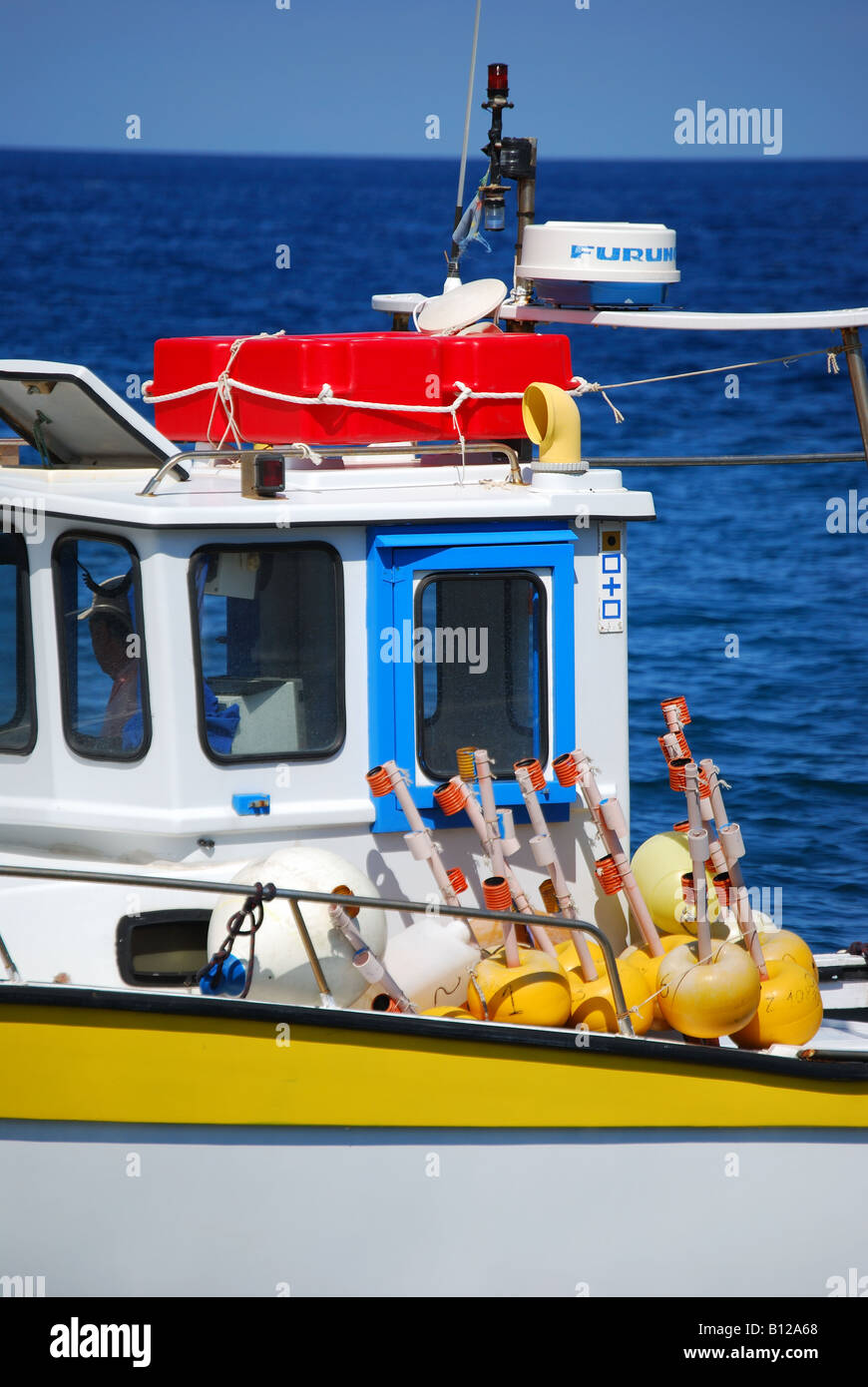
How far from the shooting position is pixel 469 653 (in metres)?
5.89

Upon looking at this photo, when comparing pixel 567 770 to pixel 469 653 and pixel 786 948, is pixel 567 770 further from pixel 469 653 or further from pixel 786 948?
pixel 786 948

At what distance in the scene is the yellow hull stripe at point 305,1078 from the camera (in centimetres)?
508

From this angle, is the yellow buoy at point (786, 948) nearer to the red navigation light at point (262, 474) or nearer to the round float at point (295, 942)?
the round float at point (295, 942)

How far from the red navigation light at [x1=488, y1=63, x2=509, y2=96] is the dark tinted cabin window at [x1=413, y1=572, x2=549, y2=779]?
2.11 meters

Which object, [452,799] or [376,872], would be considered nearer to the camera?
[452,799]

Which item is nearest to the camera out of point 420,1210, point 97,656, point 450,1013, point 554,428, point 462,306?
point 420,1210

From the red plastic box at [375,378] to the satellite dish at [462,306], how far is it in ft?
0.79

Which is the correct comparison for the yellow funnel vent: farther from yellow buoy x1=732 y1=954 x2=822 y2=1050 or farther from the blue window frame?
yellow buoy x1=732 y1=954 x2=822 y2=1050

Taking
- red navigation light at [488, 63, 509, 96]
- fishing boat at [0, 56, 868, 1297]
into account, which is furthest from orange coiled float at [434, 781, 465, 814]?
A: red navigation light at [488, 63, 509, 96]

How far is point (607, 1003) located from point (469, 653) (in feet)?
4.25

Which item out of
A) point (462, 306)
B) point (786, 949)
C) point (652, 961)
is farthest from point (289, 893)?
point (462, 306)

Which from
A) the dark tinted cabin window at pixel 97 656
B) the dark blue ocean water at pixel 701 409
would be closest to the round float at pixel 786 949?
the dark tinted cabin window at pixel 97 656

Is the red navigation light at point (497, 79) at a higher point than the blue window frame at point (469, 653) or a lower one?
higher

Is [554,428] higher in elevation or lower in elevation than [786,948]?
higher
